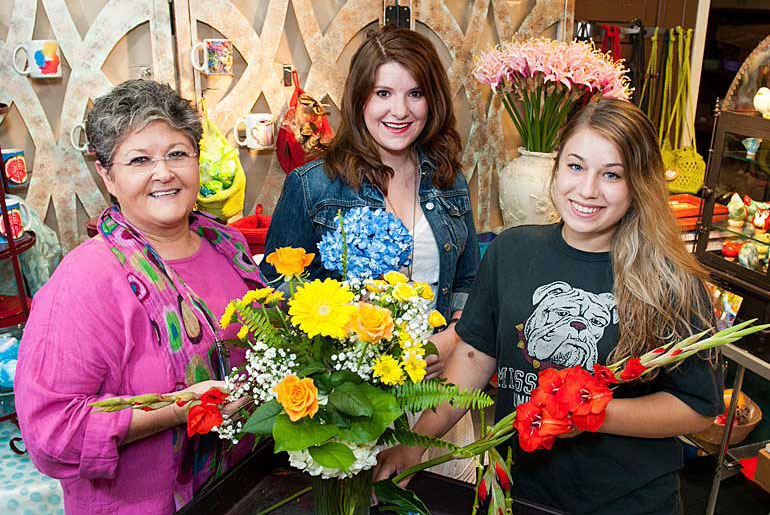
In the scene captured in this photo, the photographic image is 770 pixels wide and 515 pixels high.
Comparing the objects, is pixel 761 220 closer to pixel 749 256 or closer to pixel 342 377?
pixel 749 256

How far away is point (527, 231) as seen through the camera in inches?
58.2

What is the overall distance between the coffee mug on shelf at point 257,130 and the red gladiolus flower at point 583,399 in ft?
8.14

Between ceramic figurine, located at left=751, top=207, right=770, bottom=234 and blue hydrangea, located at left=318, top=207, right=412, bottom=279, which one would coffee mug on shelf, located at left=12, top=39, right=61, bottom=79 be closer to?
blue hydrangea, located at left=318, top=207, right=412, bottom=279

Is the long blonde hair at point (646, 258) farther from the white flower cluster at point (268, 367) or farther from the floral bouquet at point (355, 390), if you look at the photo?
the white flower cluster at point (268, 367)

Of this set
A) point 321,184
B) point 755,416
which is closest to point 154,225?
point 321,184

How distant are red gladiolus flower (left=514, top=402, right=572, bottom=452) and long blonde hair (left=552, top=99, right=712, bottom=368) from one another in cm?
42

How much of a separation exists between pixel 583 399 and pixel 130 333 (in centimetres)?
80

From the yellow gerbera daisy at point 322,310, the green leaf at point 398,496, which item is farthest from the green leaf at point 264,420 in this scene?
the green leaf at point 398,496

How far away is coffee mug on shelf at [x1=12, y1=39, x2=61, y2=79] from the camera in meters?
2.66

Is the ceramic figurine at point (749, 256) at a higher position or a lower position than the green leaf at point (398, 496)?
higher

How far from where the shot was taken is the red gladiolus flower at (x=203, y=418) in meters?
0.90

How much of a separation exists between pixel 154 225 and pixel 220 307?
0.21 metres

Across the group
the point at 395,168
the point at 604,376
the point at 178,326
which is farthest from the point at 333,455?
the point at 395,168

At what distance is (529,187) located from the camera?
3254 millimetres
